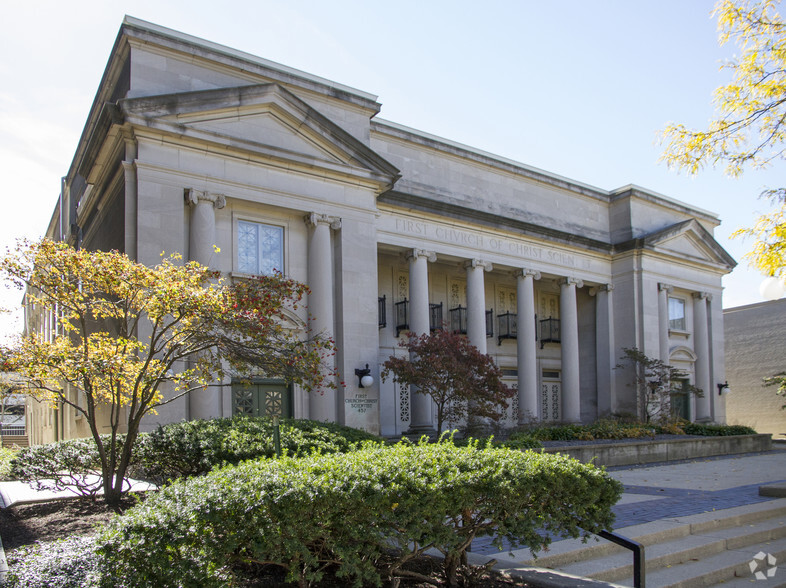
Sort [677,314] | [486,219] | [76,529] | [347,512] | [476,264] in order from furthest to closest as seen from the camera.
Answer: [677,314]
[486,219]
[476,264]
[76,529]
[347,512]

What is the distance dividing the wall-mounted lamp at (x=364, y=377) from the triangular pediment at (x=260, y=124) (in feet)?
19.2

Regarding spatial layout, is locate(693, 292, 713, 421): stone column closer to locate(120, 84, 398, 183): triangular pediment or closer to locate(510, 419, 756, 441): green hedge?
locate(510, 419, 756, 441): green hedge

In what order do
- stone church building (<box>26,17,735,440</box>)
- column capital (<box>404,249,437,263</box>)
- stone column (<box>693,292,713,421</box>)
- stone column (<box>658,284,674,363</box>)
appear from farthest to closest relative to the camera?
1. stone column (<box>693,292,713,421</box>)
2. stone column (<box>658,284,674,363</box>)
3. column capital (<box>404,249,437,263</box>)
4. stone church building (<box>26,17,735,440</box>)

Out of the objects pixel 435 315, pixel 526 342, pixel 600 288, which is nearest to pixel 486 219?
pixel 435 315

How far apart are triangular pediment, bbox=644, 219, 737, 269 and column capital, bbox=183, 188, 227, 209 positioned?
19391 mm

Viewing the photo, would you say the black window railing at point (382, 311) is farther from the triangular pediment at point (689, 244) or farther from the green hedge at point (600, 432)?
the triangular pediment at point (689, 244)

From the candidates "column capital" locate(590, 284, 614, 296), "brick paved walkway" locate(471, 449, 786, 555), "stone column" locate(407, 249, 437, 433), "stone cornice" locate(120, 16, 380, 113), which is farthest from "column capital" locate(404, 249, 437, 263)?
"column capital" locate(590, 284, 614, 296)

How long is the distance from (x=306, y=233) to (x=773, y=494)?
1306 centimetres

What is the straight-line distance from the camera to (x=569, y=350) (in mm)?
28094

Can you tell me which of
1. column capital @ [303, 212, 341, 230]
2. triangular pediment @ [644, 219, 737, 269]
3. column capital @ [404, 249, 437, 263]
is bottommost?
column capital @ [404, 249, 437, 263]

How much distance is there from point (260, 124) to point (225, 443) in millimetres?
11292

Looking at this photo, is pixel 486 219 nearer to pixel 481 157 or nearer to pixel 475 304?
pixel 481 157

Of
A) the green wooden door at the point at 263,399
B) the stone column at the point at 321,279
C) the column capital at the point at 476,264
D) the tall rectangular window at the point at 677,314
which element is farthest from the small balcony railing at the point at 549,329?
the green wooden door at the point at 263,399

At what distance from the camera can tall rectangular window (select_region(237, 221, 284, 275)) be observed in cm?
1836
